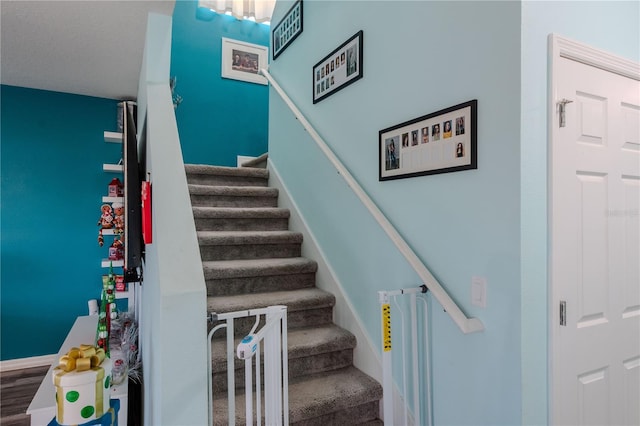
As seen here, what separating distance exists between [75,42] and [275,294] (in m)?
2.04

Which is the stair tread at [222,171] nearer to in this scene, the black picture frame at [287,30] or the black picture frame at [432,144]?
the black picture frame at [287,30]

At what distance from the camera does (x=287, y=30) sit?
3299 mm

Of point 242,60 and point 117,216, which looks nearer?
point 117,216

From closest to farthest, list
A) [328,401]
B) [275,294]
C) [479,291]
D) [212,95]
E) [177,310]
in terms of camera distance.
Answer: [177,310] → [479,291] → [328,401] → [275,294] → [212,95]

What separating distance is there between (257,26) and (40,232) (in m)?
3.17

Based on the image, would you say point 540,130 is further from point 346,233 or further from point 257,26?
point 257,26

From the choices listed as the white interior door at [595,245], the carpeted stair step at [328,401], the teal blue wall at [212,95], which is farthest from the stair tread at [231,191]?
the white interior door at [595,245]

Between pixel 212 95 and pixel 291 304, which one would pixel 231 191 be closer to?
pixel 291 304

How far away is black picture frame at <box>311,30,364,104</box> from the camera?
90.1 inches

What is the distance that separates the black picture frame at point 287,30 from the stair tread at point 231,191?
50.9 inches

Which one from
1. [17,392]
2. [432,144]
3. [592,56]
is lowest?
[17,392]

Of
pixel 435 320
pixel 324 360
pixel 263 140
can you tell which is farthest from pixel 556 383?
pixel 263 140

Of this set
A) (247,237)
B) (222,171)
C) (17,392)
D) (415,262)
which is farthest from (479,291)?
(17,392)

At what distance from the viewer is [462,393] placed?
159cm
